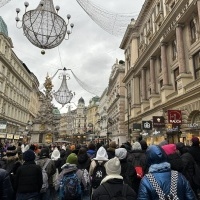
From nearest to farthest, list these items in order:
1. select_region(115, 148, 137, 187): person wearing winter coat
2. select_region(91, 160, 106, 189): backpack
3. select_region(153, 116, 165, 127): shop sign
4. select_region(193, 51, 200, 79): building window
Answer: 1. select_region(91, 160, 106, 189): backpack
2. select_region(115, 148, 137, 187): person wearing winter coat
3. select_region(193, 51, 200, 79): building window
4. select_region(153, 116, 165, 127): shop sign

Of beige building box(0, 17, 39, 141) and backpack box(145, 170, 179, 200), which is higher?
beige building box(0, 17, 39, 141)

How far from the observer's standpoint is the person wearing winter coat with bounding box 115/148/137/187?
220 inches

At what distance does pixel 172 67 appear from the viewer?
23125mm

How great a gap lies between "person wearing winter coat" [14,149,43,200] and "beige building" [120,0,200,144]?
1135cm

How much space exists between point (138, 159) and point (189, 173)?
136 centimetres

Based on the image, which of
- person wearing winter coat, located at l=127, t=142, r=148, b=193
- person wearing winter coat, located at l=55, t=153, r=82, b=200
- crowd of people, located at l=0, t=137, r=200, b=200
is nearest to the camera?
crowd of people, located at l=0, t=137, r=200, b=200

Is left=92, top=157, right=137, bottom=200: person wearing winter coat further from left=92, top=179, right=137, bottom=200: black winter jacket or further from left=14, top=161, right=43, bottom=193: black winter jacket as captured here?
left=14, top=161, right=43, bottom=193: black winter jacket

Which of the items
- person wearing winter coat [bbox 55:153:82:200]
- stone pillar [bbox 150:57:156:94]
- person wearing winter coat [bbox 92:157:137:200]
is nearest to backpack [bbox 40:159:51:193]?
person wearing winter coat [bbox 55:153:82:200]

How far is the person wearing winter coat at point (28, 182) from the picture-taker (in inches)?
182

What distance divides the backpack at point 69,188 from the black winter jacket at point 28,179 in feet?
2.30

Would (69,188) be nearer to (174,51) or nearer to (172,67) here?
(172,67)

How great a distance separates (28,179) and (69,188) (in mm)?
1014

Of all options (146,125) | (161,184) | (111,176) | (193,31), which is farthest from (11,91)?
(161,184)

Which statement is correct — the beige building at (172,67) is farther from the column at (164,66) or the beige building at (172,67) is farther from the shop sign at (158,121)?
the shop sign at (158,121)
